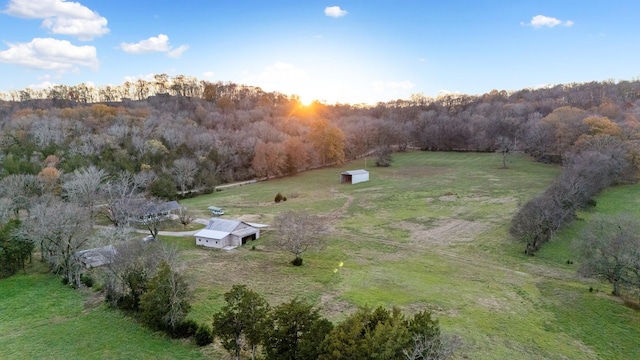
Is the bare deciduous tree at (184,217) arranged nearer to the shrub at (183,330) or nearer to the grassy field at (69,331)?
the grassy field at (69,331)

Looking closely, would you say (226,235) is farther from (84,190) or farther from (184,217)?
(84,190)

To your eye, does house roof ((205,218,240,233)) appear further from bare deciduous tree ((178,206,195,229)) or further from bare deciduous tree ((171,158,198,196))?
bare deciduous tree ((171,158,198,196))

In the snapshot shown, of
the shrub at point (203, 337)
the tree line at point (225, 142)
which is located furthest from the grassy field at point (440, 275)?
the tree line at point (225, 142)

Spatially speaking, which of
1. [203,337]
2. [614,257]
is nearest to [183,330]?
[203,337]

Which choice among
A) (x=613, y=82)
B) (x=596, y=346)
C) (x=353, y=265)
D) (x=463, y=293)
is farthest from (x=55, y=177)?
(x=613, y=82)

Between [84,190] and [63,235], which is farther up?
[84,190]

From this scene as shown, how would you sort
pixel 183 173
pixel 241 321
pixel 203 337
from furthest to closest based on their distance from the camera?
1. pixel 183 173
2. pixel 203 337
3. pixel 241 321
